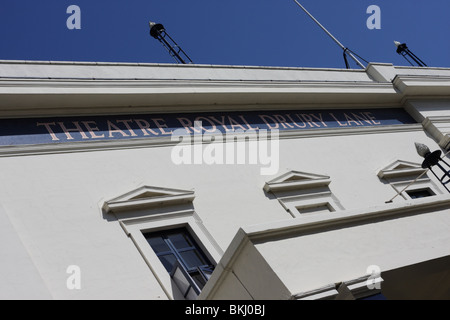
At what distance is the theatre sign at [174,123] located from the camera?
36.6ft

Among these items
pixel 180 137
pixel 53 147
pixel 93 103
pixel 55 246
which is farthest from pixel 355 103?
pixel 55 246

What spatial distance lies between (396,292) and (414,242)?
0.71 meters

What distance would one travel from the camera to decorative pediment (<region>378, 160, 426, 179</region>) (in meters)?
13.4

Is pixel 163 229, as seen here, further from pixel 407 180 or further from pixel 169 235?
pixel 407 180

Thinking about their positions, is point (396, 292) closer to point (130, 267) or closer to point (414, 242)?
point (414, 242)

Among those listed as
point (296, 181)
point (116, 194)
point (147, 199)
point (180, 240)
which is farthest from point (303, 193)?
point (116, 194)

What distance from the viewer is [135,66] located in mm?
13703

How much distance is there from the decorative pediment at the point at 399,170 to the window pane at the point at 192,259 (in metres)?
5.07

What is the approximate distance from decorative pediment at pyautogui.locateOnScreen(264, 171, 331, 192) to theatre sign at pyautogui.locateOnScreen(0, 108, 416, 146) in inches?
67.4

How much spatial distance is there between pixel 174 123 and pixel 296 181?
8.90 ft

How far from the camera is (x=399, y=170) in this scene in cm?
1356

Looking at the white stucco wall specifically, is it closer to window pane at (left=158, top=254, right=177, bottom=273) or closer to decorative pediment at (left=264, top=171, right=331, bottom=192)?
decorative pediment at (left=264, top=171, right=331, bottom=192)

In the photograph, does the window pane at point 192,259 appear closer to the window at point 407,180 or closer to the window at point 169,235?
the window at point 169,235

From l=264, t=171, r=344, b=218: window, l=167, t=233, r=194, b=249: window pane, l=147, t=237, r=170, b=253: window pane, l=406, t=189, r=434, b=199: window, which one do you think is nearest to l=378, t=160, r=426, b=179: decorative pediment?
l=406, t=189, r=434, b=199: window
